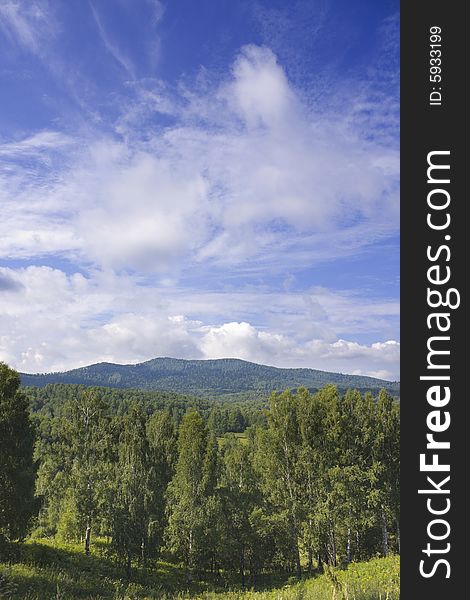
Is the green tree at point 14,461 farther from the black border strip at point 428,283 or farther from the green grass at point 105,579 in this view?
the black border strip at point 428,283

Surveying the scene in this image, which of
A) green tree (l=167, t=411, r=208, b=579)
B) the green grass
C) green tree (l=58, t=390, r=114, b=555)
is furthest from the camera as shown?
green tree (l=58, t=390, r=114, b=555)

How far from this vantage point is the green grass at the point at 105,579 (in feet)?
48.8

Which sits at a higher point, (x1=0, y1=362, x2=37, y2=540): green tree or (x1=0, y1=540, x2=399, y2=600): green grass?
(x1=0, y1=362, x2=37, y2=540): green tree

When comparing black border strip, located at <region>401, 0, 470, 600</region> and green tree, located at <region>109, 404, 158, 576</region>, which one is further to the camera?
green tree, located at <region>109, 404, 158, 576</region>

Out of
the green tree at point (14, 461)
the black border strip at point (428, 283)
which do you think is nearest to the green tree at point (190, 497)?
the green tree at point (14, 461)

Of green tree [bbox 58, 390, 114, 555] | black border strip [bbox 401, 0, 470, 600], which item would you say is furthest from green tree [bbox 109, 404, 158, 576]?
black border strip [bbox 401, 0, 470, 600]

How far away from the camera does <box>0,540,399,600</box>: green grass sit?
14875 mm

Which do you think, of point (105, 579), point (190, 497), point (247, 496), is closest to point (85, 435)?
point (190, 497)

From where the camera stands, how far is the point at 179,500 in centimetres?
3023

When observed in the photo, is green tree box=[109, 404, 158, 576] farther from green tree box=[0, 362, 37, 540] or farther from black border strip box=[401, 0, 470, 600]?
black border strip box=[401, 0, 470, 600]

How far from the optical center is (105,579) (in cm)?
2153

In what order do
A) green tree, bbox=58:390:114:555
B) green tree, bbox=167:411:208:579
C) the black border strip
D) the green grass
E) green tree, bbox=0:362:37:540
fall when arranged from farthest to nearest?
green tree, bbox=58:390:114:555, green tree, bbox=167:411:208:579, green tree, bbox=0:362:37:540, the green grass, the black border strip

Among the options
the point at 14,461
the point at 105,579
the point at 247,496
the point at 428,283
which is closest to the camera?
the point at 428,283

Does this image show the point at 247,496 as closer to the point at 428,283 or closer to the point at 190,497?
the point at 190,497
